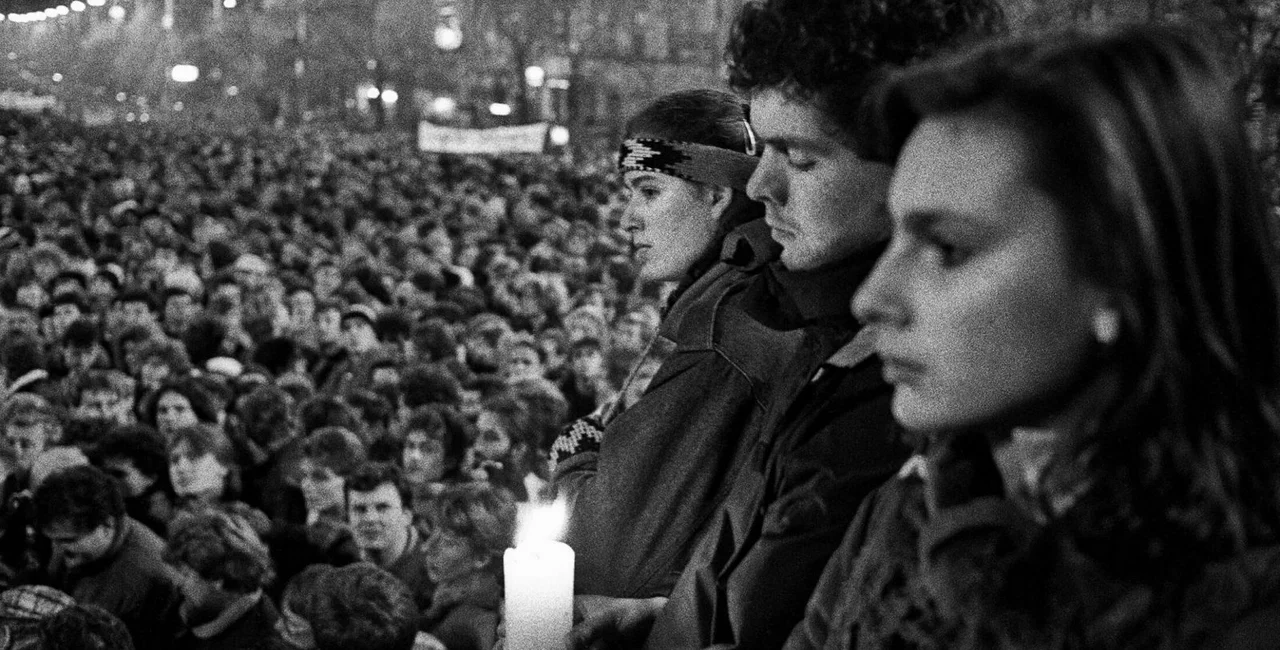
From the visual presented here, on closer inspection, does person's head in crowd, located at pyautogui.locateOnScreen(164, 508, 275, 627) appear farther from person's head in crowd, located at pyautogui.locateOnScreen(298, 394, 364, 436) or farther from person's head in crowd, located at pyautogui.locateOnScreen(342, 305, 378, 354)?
person's head in crowd, located at pyautogui.locateOnScreen(342, 305, 378, 354)

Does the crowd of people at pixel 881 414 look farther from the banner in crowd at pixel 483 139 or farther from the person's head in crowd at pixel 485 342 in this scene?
the banner in crowd at pixel 483 139

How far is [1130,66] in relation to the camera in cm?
105

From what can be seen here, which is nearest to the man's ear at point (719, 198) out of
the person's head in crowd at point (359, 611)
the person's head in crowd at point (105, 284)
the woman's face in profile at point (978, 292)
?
the woman's face in profile at point (978, 292)

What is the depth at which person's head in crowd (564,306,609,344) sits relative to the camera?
820 centimetres

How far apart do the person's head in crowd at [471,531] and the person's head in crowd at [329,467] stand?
824 millimetres

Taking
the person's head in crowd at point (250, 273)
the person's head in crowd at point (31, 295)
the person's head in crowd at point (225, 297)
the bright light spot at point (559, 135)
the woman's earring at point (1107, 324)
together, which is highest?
the woman's earring at point (1107, 324)

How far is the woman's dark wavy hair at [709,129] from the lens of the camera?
2.62 metres

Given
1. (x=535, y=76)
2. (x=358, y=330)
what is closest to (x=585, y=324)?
(x=358, y=330)

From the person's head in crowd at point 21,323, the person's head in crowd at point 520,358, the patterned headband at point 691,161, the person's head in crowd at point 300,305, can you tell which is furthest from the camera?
the person's head in crowd at point 300,305

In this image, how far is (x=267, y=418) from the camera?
6.24 meters

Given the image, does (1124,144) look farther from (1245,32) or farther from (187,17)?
(187,17)

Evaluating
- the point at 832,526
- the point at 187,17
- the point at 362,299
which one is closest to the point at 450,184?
the point at 362,299

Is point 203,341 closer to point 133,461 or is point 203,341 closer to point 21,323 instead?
point 21,323

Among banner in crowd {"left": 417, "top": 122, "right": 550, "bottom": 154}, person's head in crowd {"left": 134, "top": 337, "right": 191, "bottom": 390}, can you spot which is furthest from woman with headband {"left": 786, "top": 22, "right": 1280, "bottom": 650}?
banner in crowd {"left": 417, "top": 122, "right": 550, "bottom": 154}
